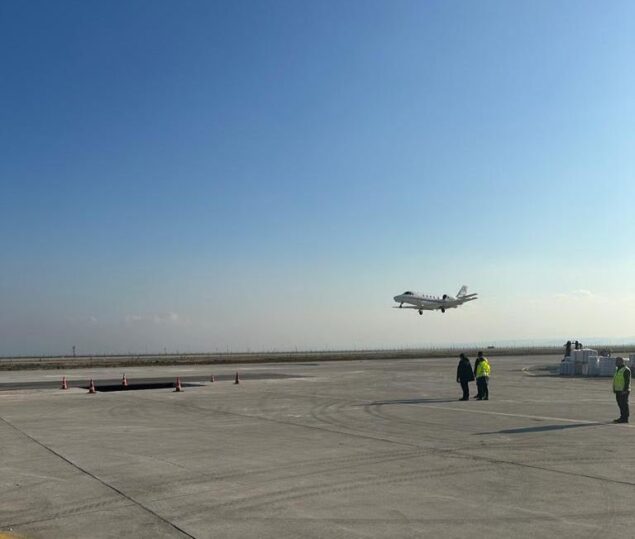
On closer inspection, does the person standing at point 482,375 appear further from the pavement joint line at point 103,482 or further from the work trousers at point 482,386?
the pavement joint line at point 103,482

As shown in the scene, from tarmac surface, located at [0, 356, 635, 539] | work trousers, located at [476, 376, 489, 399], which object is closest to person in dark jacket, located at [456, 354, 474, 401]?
work trousers, located at [476, 376, 489, 399]

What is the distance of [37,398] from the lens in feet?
79.2

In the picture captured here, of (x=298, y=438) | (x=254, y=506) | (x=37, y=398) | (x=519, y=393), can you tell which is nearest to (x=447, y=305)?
Result: (x=519, y=393)

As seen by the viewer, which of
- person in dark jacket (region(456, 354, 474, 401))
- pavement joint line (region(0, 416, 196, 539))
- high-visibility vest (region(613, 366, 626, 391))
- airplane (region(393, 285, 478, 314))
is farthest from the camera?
airplane (region(393, 285, 478, 314))

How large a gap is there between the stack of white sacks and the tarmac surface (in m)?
19.7

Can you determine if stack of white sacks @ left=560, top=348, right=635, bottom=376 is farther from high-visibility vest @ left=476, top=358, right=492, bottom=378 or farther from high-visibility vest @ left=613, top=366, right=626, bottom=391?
high-visibility vest @ left=613, top=366, right=626, bottom=391

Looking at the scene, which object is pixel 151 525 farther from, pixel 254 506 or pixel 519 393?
pixel 519 393

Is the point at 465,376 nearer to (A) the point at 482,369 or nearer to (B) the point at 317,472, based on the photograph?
(A) the point at 482,369

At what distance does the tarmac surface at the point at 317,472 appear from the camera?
7.09m

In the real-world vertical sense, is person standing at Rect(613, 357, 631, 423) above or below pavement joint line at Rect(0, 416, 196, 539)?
above

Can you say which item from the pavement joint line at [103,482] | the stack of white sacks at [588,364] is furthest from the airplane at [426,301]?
the pavement joint line at [103,482]

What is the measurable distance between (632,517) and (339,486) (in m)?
3.64

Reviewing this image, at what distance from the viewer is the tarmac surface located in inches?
279

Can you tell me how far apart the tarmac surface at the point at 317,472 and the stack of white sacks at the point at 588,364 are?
19.7 m
